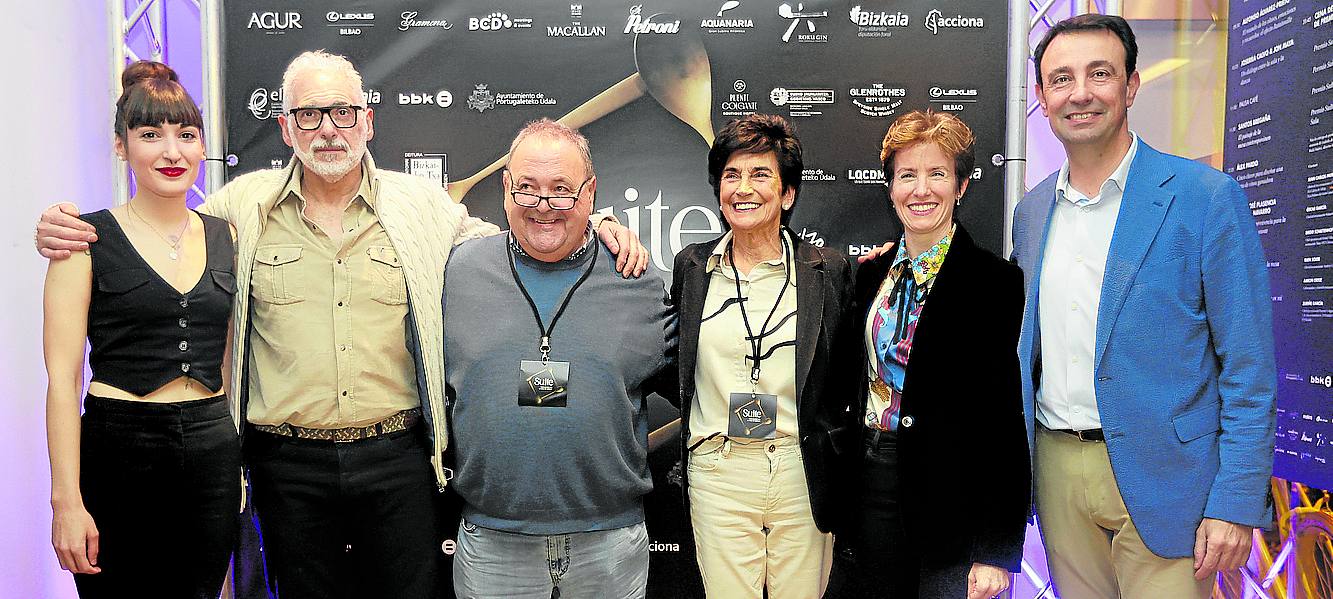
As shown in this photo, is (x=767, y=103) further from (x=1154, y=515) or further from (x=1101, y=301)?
(x=1154, y=515)

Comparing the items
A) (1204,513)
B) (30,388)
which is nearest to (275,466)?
(30,388)

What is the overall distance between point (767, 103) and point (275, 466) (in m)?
2.12

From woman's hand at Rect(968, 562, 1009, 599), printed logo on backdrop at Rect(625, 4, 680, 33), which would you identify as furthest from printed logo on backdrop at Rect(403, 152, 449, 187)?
woman's hand at Rect(968, 562, 1009, 599)

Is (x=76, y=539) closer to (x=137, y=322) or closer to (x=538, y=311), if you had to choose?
(x=137, y=322)

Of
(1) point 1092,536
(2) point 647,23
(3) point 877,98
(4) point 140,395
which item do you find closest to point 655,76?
(2) point 647,23

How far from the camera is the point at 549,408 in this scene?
6.85ft

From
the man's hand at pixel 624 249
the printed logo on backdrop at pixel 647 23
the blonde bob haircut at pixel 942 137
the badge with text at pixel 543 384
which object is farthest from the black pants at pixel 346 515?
the printed logo on backdrop at pixel 647 23

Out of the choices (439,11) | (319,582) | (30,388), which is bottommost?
(319,582)

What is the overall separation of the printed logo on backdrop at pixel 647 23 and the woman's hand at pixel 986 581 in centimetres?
218

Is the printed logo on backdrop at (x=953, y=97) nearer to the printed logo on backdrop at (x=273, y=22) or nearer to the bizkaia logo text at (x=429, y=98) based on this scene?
the bizkaia logo text at (x=429, y=98)

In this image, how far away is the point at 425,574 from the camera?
7.45ft

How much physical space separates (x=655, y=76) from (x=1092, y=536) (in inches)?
84.8

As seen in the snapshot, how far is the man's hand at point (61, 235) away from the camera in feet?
6.69

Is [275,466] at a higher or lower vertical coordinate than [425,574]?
higher
